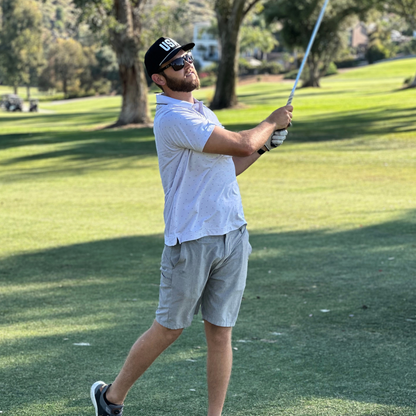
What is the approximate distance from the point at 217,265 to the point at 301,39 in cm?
5676

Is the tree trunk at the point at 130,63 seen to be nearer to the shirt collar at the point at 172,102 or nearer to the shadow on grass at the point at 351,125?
the shadow on grass at the point at 351,125

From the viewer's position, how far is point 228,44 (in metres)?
35.3

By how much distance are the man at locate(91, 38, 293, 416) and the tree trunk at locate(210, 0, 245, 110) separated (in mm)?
31242

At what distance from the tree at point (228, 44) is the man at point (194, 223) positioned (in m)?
31.2

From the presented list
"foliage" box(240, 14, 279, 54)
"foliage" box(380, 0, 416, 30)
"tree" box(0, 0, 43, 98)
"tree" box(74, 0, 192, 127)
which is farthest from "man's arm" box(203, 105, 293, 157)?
"tree" box(0, 0, 43, 98)

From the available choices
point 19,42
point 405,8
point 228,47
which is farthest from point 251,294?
point 19,42

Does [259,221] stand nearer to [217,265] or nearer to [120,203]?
[120,203]

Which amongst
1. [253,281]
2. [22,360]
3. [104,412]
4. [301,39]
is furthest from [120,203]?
[301,39]

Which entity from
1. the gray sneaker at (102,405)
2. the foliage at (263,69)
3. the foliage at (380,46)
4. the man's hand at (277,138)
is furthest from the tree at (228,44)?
the foliage at (380,46)

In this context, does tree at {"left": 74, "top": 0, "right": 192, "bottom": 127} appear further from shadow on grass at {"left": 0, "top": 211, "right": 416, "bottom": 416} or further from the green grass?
shadow on grass at {"left": 0, "top": 211, "right": 416, "bottom": 416}

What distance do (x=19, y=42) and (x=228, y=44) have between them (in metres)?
61.9

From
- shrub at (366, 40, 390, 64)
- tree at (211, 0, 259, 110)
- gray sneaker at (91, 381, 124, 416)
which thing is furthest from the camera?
shrub at (366, 40, 390, 64)

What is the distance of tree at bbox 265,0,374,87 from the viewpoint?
52.9m

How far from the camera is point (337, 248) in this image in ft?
30.1
